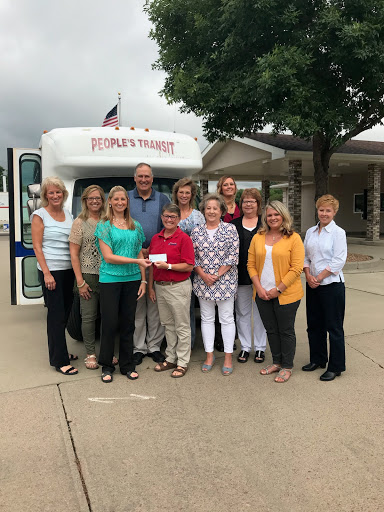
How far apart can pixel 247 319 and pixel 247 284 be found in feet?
1.32

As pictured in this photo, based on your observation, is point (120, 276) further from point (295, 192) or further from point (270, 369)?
point (295, 192)

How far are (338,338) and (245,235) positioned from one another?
1.34m

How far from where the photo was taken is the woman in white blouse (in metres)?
3.71

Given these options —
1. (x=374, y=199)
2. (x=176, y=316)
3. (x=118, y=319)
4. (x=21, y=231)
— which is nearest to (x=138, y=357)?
(x=118, y=319)

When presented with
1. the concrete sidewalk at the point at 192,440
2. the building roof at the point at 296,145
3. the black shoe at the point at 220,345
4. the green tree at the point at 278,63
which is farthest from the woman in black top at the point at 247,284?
the building roof at the point at 296,145

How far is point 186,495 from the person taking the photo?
89.8 inches

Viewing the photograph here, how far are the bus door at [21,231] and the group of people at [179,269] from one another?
1459mm

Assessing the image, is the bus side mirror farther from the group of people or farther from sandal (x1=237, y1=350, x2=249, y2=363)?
sandal (x1=237, y1=350, x2=249, y2=363)

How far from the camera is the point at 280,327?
3818 mm

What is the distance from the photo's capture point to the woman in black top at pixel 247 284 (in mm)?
4074

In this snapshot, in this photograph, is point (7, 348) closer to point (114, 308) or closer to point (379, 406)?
point (114, 308)

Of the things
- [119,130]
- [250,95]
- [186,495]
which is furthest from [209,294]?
[250,95]

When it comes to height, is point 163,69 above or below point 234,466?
above

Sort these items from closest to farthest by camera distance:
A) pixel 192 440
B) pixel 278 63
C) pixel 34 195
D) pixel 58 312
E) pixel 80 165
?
1. pixel 192 440
2. pixel 58 312
3. pixel 80 165
4. pixel 34 195
5. pixel 278 63
